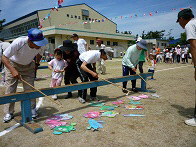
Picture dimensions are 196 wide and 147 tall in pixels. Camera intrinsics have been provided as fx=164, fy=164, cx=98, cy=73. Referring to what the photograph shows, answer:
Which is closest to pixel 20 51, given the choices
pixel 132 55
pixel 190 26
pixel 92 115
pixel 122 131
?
pixel 92 115

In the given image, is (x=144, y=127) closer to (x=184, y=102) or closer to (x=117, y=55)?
(x=184, y=102)

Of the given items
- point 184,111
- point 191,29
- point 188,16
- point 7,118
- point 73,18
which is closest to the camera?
point 191,29

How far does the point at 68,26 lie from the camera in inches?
1085

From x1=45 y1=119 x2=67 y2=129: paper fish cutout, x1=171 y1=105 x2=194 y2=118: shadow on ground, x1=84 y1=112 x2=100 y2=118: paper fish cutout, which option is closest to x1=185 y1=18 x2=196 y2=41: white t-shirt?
x1=171 y1=105 x2=194 y2=118: shadow on ground

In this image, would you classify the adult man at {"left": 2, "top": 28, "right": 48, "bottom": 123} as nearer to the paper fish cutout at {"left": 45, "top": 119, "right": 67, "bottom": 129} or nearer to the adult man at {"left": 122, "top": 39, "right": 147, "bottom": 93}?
the paper fish cutout at {"left": 45, "top": 119, "right": 67, "bottom": 129}

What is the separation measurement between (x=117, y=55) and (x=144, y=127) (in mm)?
33774

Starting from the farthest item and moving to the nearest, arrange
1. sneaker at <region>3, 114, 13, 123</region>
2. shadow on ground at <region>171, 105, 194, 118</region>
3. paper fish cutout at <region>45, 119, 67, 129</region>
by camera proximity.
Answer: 1. shadow on ground at <region>171, 105, 194, 118</region>
2. sneaker at <region>3, 114, 13, 123</region>
3. paper fish cutout at <region>45, 119, 67, 129</region>

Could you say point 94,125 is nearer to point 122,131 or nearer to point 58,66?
point 122,131

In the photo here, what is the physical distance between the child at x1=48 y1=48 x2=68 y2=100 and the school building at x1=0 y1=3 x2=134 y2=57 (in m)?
17.9

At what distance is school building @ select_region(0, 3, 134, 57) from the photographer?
1038 inches

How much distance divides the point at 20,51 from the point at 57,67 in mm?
2044

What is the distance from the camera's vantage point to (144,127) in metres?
3.09

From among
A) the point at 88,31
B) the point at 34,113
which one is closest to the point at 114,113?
the point at 34,113

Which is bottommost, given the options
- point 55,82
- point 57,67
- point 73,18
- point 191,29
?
point 55,82
